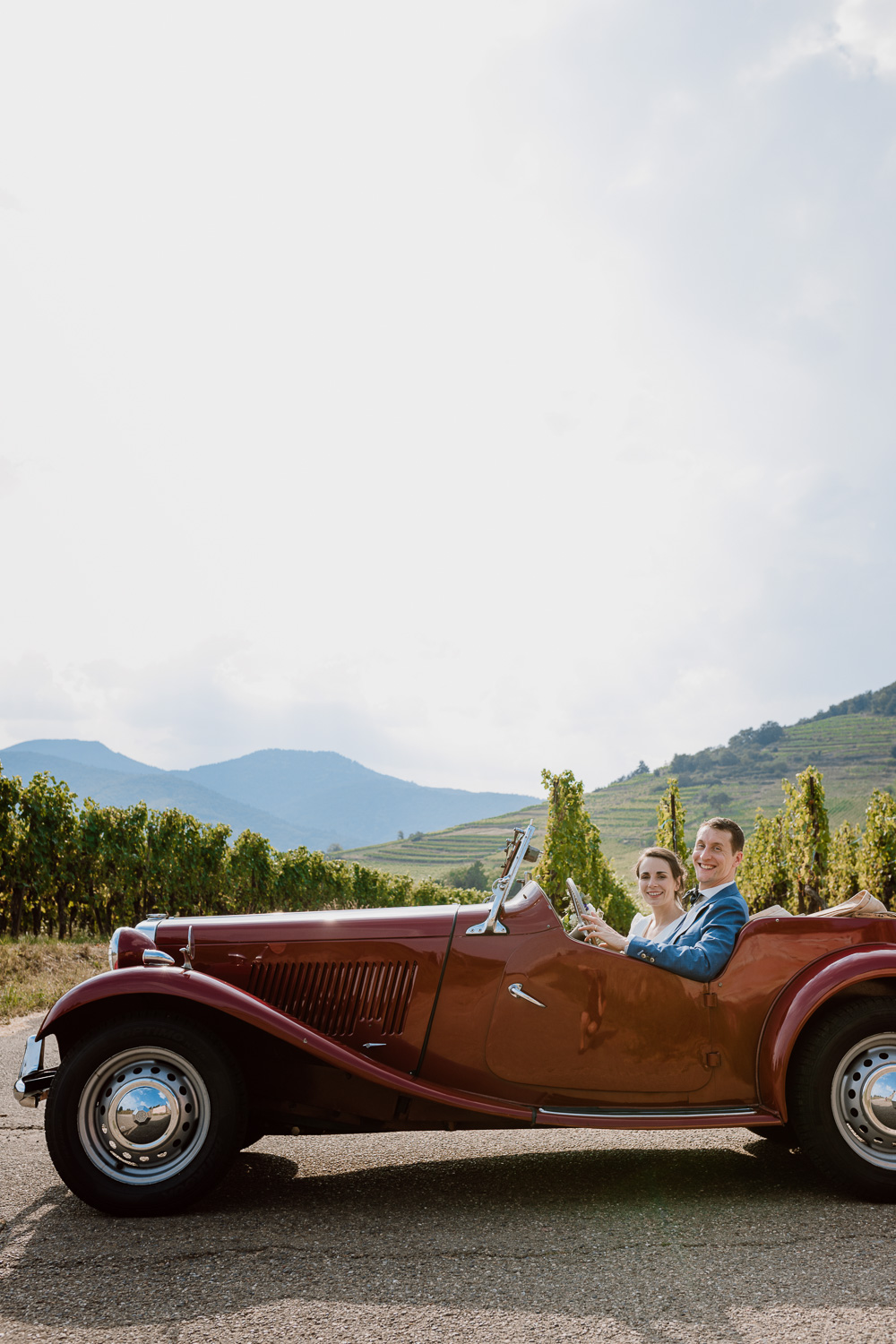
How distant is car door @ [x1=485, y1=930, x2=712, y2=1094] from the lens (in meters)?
4.18

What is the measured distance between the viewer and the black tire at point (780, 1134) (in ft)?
15.0

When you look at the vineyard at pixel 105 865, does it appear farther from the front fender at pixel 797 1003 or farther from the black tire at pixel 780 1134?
the front fender at pixel 797 1003

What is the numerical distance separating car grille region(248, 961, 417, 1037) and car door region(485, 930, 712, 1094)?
481 millimetres

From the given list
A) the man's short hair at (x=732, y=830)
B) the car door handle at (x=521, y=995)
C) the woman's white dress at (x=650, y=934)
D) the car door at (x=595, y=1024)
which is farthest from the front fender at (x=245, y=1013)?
the man's short hair at (x=732, y=830)

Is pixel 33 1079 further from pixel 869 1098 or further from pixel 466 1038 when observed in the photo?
pixel 869 1098

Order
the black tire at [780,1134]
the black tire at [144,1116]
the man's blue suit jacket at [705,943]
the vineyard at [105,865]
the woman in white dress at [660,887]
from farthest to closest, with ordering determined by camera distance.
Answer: the vineyard at [105,865]
the woman in white dress at [660,887]
the black tire at [780,1134]
the man's blue suit jacket at [705,943]
the black tire at [144,1116]

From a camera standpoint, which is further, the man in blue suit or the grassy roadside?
the grassy roadside

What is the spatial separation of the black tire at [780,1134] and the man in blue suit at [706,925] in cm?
93

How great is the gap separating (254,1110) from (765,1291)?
231cm

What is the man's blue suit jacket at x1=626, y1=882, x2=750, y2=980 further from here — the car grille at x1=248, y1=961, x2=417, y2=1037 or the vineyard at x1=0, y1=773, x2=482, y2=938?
the vineyard at x1=0, y1=773, x2=482, y2=938

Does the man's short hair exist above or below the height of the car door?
above

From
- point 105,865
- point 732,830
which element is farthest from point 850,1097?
point 105,865

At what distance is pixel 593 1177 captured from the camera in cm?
449

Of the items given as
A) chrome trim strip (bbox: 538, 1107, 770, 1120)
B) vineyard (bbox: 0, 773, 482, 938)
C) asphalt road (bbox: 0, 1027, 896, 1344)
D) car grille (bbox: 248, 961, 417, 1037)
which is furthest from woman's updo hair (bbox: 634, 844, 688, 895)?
vineyard (bbox: 0, 773, 482, 938)
